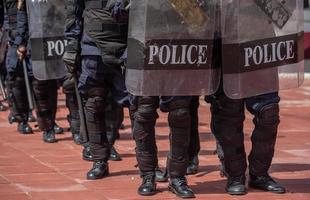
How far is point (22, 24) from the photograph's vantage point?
8883 mm

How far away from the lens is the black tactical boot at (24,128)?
31.8ft

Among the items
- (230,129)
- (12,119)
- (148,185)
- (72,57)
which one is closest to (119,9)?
(72,57)

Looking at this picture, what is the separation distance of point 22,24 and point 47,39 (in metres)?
0.73

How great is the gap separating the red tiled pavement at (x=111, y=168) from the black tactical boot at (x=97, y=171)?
6 centimetres

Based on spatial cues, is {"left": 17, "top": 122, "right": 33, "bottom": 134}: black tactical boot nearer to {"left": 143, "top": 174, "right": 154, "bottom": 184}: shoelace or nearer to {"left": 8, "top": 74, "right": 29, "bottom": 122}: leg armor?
{"left": 8, "top": 74, "right": 29, "bottom": 122}: leg armor

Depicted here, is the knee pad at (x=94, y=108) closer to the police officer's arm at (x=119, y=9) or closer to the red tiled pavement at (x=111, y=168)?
the red tiled pavement at (x=111, y=168)

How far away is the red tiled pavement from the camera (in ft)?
20.7

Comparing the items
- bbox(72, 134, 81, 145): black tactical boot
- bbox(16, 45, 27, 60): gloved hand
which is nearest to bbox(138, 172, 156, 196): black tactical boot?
bbox(72, 134, 81, 145): black tactical boot

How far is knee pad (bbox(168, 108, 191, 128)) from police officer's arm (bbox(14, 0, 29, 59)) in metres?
3.46

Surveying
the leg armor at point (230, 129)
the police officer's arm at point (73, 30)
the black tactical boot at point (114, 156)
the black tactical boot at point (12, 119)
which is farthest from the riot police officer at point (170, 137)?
the black tactical boot at point (12, 119)

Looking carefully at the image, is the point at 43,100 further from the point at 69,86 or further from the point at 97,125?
the point at 97,125

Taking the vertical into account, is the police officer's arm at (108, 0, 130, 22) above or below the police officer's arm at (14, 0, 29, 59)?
above

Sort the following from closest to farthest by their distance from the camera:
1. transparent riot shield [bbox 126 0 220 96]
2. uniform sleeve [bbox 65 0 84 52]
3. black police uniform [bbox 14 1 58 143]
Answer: transparent riot shield [bbox 126 0 220 96] → uniform sleeve [bbox 65 0 84 52] → black police uniform [bbox 14 1 58 143]

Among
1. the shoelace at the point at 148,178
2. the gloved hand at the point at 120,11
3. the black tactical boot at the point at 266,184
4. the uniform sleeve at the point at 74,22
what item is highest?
the gloved hand at the point at 120,11
